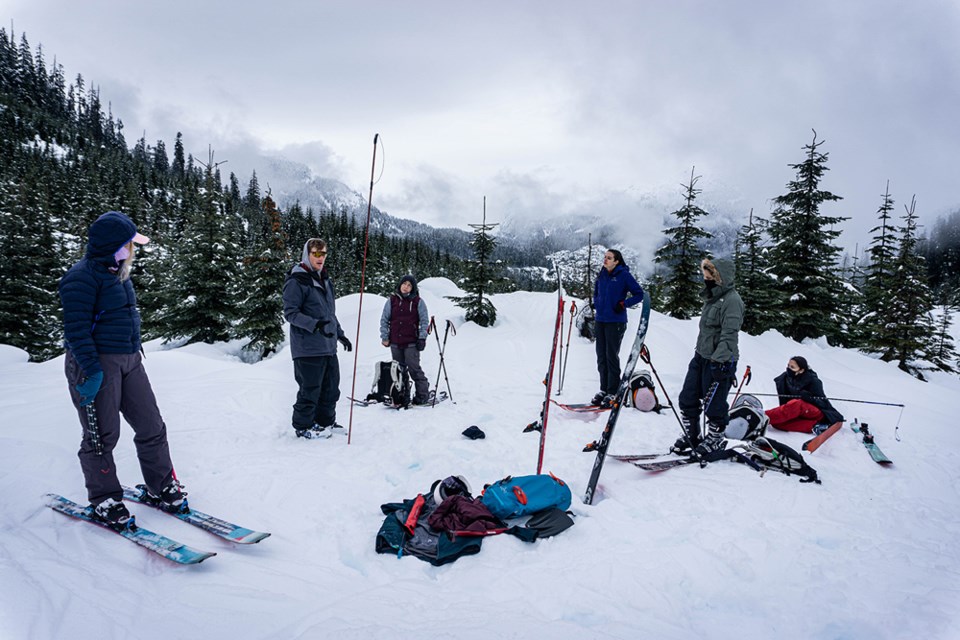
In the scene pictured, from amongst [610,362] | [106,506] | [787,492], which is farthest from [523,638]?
[610,362]

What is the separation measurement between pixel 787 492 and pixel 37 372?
11.3 meters

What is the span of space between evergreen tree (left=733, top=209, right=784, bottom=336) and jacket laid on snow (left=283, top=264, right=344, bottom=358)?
A: 1704 cm

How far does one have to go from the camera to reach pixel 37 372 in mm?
7289

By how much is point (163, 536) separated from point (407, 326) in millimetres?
4732

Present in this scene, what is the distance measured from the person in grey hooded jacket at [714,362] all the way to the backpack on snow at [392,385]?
4296mm

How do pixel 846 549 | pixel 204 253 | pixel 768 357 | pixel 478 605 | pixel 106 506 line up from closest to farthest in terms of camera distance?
pixel 478 605 < pixel 106 506 < pixel 846 549 < pixel 768 357 < pixel 204 253

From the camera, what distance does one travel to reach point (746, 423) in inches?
238

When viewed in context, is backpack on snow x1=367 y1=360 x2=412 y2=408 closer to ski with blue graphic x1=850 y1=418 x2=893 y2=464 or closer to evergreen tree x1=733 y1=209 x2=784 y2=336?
ski with blue graphic x1=850 y1=418 x2=893 y2=464

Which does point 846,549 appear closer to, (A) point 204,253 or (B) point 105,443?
(B) point 105,443

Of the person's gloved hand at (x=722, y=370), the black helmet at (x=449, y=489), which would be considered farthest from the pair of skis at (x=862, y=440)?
the black helmet at (x=449, y=489)

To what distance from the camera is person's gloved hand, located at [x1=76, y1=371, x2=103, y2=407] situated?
2.85m

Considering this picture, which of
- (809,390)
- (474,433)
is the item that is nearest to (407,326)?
(474,433)

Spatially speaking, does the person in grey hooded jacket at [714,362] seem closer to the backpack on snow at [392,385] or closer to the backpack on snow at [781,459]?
the backpack on snow at [781,459]

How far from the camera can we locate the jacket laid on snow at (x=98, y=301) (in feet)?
9.29
